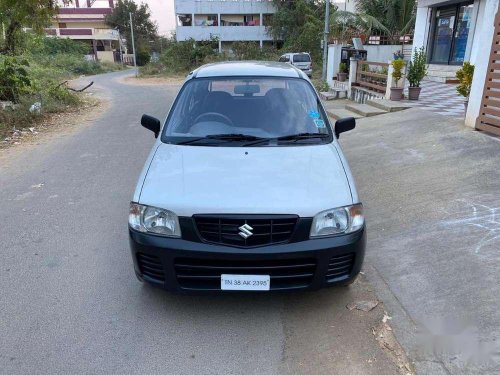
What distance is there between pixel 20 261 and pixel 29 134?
288 inches

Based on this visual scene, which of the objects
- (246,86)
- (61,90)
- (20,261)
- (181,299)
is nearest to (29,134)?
(61,90)

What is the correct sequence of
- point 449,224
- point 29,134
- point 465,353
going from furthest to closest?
point 29,134
point 449,224
point 465,353

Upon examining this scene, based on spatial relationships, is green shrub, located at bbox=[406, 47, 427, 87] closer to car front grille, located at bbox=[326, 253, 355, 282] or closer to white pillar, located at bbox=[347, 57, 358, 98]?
white pillar, located at bbox=[347, 57, 358, 98]

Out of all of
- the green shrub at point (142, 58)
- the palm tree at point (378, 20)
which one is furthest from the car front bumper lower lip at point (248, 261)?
the green shrub at point (142, 58)

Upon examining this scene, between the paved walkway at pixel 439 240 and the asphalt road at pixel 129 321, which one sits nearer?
the asphalt road at pixel 129 321

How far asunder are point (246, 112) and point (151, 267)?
5.97 feet

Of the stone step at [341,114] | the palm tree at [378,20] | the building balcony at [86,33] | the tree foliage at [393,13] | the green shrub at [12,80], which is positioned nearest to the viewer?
the stone step at [341,114]

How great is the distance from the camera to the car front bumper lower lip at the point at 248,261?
9.04 feet

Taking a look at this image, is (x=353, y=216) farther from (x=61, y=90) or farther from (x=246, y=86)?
(x=61, y=90)

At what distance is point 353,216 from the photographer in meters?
2.92

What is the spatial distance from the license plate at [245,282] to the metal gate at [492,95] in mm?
5570

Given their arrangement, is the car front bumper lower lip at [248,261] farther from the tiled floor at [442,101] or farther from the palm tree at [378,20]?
the palm tree at [378,20]

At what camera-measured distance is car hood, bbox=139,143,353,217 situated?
277 centimetres

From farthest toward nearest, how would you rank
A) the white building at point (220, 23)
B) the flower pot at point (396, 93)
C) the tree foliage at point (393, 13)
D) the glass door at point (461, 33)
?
the white building at point (220, 23) < the tree foliage at point (393, 13) < the glass door at point (461, 33) < the flower pot at point (396, 93)
